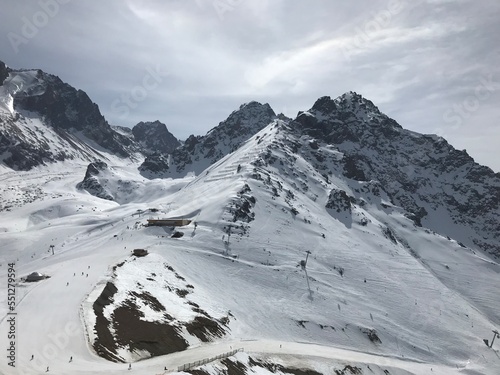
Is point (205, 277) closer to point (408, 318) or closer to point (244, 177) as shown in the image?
point (408, 318)

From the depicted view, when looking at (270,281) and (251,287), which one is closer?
(251,287)

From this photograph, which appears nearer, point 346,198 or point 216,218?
point 216,218

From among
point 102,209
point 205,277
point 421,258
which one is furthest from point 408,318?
point 102,209

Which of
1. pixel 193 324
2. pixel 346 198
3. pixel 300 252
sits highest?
pixel 346 198

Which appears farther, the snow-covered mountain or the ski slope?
the ski slope

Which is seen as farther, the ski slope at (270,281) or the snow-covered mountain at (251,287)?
the ski slope at (270,281)

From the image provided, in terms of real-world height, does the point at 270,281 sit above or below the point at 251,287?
above

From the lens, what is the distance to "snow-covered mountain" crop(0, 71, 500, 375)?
146ft

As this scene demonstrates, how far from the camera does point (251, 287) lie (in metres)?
83.9

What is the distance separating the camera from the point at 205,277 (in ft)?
263

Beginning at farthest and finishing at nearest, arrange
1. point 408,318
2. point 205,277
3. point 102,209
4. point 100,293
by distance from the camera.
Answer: point 102,209 → point 408,318 → point 205,277 → point 100,293

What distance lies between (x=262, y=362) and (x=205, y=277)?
29.8m

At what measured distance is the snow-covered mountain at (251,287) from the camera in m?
44.4

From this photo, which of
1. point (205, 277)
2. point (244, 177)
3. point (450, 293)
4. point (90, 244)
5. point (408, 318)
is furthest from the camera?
point (244, 177)
